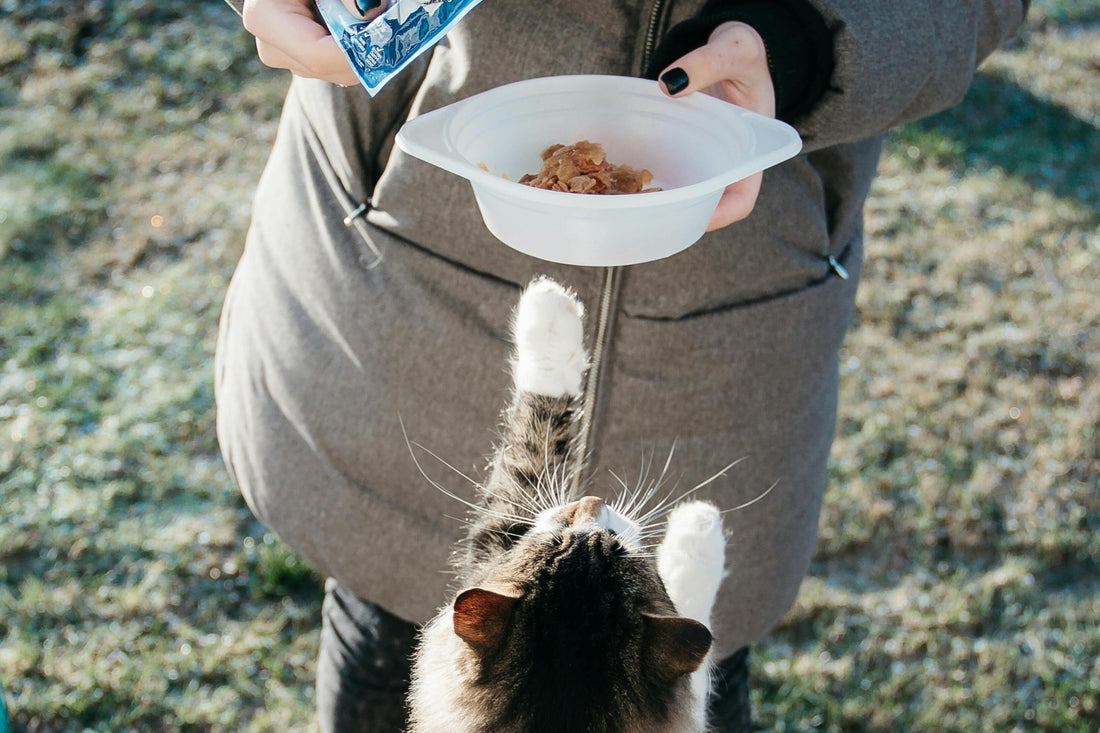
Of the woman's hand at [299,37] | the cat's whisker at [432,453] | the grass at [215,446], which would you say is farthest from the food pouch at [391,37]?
Result: the grass at [215,446]

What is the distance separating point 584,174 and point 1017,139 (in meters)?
3.23

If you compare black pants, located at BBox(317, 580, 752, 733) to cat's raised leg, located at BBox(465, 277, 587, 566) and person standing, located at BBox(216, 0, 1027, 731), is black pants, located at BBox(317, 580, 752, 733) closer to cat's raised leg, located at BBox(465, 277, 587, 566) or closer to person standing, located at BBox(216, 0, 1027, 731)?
person standing, located at BBox(216, 0, 1027, 731)

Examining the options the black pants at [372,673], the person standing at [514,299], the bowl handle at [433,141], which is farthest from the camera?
the black pants at [372,673]

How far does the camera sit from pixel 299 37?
35.9 inches

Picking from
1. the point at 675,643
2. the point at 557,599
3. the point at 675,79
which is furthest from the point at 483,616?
the point at 675,79

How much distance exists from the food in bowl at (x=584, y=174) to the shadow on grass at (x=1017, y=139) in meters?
2.87

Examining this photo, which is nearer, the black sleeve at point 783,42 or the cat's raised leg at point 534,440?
the black sleeve at point 783,42

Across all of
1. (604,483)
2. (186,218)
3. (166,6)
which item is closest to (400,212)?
(604,483)

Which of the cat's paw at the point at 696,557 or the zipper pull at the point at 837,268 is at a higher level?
the zipper pull at the point at 837,268

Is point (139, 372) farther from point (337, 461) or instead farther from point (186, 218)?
point (337, 461)

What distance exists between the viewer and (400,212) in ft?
3.64

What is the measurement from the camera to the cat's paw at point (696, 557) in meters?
1.24

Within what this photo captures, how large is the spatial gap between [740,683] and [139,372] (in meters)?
2.01

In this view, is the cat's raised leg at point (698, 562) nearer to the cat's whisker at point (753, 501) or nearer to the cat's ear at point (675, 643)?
the cat's whisker at point (753, 501)
